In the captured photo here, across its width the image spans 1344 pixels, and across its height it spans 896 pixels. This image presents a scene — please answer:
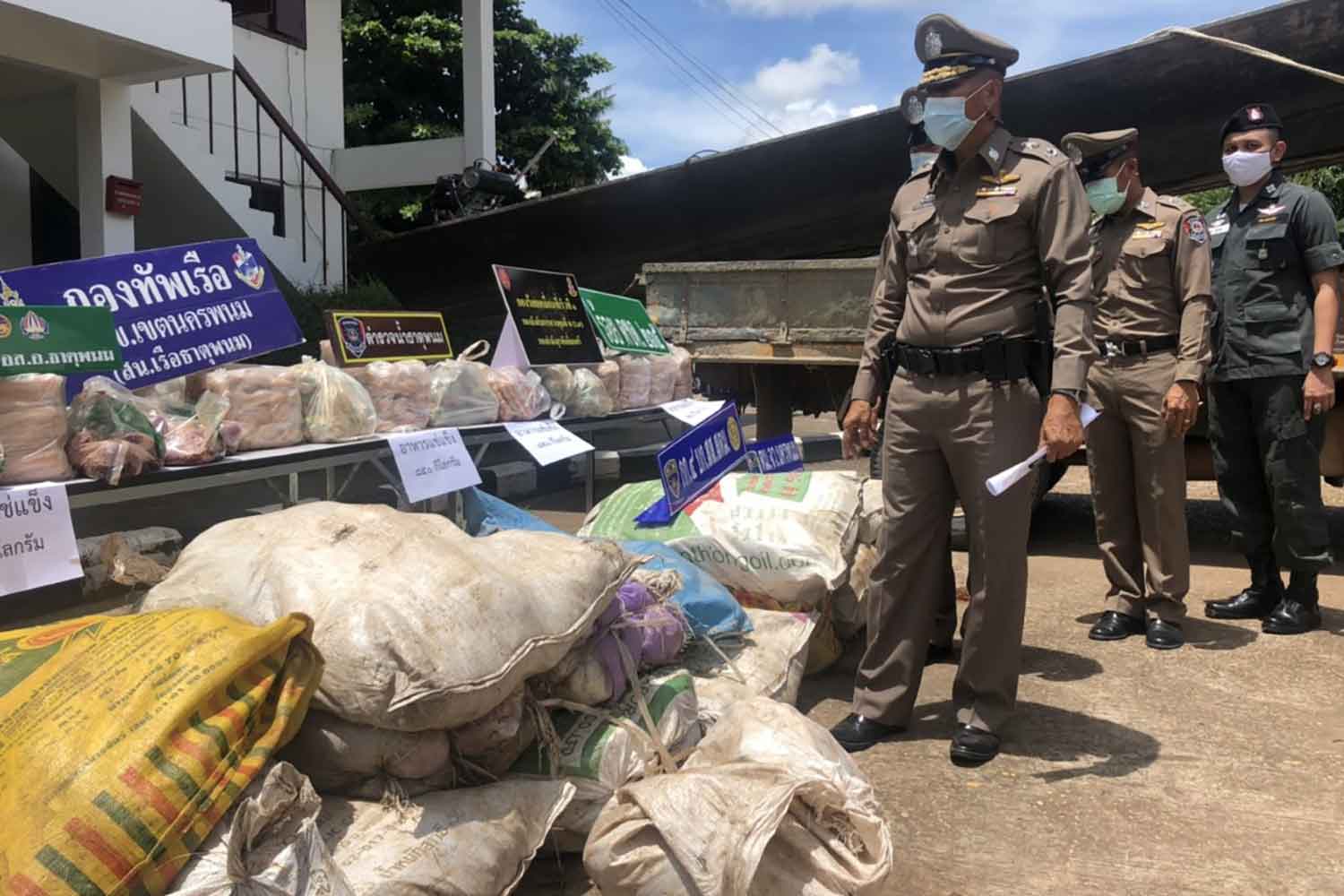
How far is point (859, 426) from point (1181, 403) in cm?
145

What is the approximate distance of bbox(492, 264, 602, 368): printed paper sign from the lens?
5.16m

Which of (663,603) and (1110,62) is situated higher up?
(1110,62)

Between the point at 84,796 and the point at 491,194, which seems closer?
the point at 84,796

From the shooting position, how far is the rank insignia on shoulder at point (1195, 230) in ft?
13.6

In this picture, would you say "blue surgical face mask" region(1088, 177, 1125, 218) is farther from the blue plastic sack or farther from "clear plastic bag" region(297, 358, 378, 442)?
"clear plastic bag" region(297, 358, 378, 442)

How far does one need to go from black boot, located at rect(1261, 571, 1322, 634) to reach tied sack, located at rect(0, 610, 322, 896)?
12.7 feet

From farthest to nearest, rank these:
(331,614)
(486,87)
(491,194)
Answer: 1. (486,87)
2. (491,194)
3. (331,614)

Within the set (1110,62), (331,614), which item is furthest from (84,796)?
(1110,62)

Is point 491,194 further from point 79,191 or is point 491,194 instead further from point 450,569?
point 450,569

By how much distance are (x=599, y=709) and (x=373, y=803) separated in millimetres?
585

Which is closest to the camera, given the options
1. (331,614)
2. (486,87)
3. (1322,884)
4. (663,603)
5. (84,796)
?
(84,796)

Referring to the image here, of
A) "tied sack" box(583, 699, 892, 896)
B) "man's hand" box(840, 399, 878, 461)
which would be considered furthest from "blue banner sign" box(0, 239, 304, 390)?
"tied sack" box(583, 699, 892, 896)

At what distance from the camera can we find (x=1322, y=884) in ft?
7.78

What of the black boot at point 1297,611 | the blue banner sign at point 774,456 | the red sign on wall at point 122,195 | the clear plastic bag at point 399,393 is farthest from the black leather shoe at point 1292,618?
the red sign on wall at point 122,195
